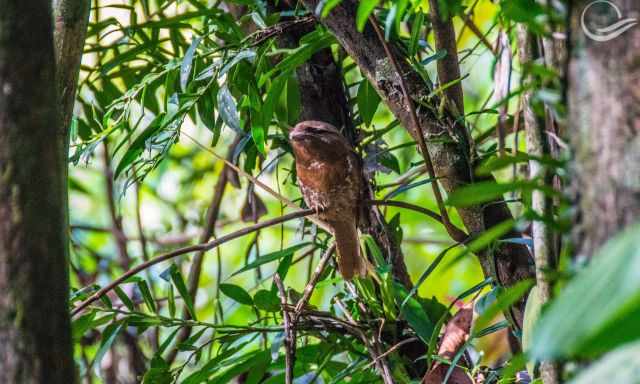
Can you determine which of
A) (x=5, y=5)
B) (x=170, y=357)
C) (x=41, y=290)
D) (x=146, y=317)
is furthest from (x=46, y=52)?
(x=170, y=357)

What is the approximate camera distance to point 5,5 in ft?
2.60

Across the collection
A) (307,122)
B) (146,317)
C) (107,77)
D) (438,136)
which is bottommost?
(146,317)

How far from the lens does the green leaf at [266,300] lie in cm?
172

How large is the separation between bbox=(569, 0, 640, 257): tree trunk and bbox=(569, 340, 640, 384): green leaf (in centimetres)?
11

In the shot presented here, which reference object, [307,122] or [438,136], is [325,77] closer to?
[307,122]

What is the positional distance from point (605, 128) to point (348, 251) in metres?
1.27

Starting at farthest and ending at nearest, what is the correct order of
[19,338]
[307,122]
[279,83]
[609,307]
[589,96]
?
[307,122], [279,83], [19,338], [589,96], [609,307]

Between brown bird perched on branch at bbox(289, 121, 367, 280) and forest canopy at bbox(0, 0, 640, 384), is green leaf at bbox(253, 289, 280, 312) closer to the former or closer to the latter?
forest canopy at bbox(0, 0, 640, 384)

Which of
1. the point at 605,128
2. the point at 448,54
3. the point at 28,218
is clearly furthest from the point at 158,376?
the point at 605,128

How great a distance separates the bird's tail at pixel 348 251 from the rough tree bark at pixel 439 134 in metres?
0.34

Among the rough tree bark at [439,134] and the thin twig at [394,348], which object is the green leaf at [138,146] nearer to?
the rough tree bark at [439,134]

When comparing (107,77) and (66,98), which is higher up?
(107,77)

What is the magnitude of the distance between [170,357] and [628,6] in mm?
1969
